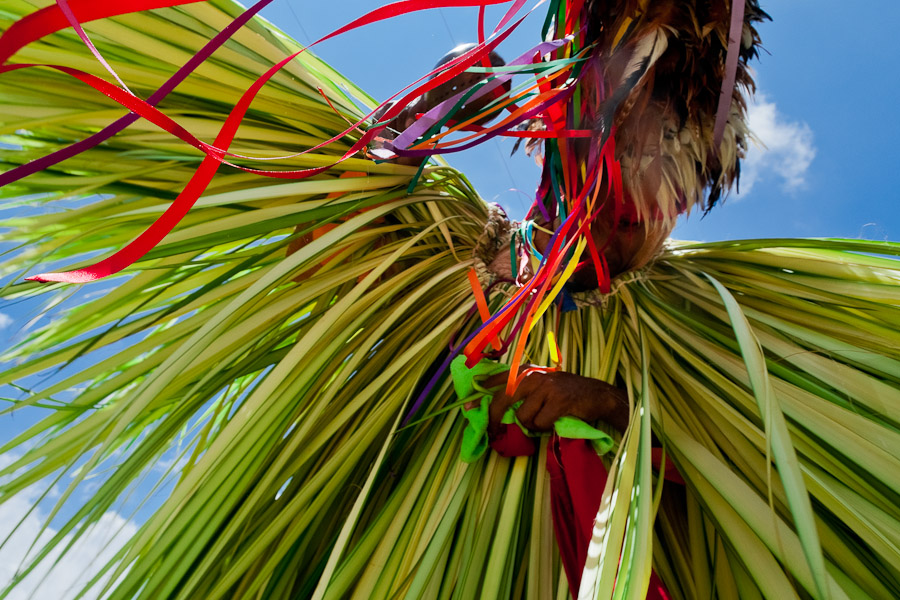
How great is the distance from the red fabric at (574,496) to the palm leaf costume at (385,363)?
0.11ft

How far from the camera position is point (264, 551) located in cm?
62

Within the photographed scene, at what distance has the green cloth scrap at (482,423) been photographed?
1.93 ft

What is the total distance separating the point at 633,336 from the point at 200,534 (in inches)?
21.6

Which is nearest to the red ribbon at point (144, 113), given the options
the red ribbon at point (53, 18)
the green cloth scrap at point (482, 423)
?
the red ribbon at point (53, 18)

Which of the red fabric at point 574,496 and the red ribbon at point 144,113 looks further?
the red fabric at point 574,496

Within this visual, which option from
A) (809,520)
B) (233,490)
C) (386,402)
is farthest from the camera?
(386,402)

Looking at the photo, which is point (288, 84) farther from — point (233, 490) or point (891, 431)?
point (891, 431)

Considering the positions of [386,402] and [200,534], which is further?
[386,402]

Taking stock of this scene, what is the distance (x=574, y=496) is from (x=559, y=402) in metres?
0.10

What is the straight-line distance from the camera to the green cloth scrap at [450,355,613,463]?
588 millimetres

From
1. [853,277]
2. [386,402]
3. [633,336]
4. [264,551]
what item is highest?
[853,277]

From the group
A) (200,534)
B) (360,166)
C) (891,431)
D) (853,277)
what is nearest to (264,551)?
(200,534)

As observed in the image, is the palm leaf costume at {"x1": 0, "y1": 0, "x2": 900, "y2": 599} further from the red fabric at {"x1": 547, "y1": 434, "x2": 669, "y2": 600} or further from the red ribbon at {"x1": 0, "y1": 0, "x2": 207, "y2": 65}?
the red ribbon at {"x1": 0, "y1": 0, "x2": 207, "y2": 65}

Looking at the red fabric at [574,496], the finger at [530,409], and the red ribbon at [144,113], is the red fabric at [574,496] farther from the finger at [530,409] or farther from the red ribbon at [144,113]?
the red ribbon at [144,113]
